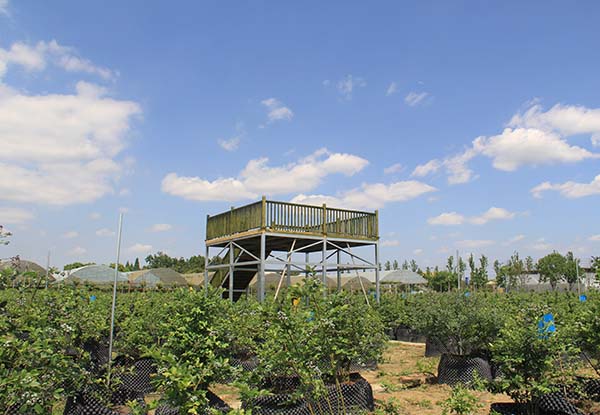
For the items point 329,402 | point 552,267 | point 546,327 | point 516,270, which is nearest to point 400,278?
point 516,270

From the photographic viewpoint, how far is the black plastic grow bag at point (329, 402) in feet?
15.6

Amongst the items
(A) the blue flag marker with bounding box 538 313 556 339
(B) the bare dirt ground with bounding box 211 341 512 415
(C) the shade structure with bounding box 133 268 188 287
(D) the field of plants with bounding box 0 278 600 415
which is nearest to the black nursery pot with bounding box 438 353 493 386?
(D) the field of plants with bounding box 0 278 600 415

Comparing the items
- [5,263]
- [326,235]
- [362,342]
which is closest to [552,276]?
[326,235]

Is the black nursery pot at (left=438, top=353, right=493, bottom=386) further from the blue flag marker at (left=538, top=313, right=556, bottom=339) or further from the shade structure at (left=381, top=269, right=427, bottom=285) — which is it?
the shade structure at (left=381, top=269, right=427, bottom=285)

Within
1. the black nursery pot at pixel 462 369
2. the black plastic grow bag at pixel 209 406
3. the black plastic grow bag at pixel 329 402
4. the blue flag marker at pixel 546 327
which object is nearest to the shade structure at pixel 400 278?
the black nursery pot at pixel 462 369

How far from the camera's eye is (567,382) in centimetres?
457

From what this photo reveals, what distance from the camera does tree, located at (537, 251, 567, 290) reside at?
Answer: 5031 cm

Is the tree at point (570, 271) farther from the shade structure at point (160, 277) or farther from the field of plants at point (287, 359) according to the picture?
the field of plants at point (287, 359)

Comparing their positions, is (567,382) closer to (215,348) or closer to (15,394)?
(215,348)

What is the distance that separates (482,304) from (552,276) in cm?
4705

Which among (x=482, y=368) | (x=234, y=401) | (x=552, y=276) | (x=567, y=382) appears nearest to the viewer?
(x=567, y=382)

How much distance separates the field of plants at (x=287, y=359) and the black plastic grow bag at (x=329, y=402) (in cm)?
1

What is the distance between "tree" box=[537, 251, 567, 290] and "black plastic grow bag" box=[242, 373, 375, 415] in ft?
162

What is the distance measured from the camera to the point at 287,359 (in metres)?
3.80
